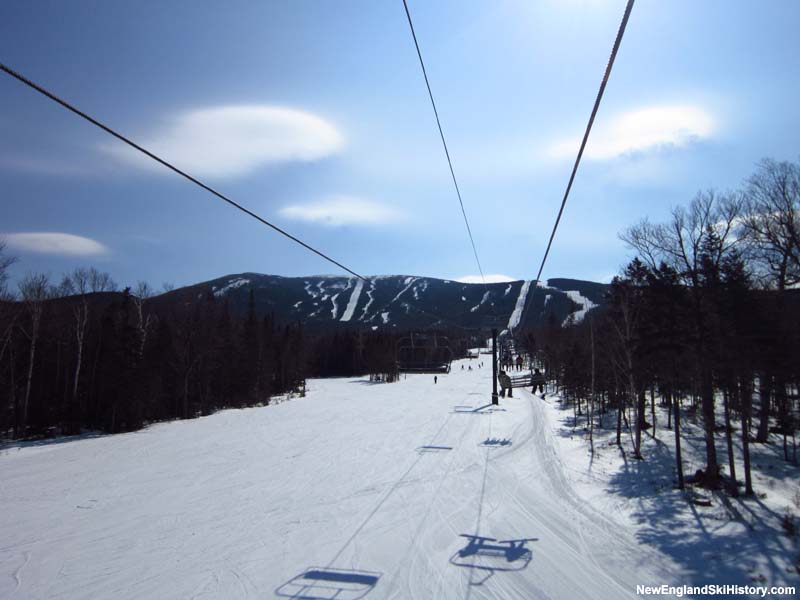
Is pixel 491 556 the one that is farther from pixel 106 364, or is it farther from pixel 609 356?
pixel 106 364

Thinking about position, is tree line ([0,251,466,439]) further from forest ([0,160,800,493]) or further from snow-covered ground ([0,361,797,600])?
snow-covered ground ([0,361,797,600])

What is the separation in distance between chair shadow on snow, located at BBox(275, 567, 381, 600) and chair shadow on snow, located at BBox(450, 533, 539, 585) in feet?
6.58

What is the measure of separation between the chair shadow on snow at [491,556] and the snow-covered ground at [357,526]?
48 millimetres

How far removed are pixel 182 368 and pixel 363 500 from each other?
40530 millimetres

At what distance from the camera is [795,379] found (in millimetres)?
18484

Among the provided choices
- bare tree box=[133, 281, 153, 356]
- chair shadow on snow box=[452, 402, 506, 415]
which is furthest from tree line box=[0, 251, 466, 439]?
chair shadow on snow box=[452, 402, 506, 415]

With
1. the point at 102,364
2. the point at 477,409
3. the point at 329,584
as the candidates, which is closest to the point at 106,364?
the point at 102,364

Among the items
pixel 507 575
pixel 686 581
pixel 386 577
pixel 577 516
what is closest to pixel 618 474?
pixel 577 516

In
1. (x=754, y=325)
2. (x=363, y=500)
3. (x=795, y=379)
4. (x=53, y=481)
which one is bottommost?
(x=53, y=481)

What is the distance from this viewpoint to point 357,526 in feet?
39.0

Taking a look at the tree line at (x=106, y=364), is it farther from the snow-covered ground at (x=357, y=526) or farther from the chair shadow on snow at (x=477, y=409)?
the chair shadow on snow at (x=477, y=409)

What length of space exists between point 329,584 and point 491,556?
3.64 metres

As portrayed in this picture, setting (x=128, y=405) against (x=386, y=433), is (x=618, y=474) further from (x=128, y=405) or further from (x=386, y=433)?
(x=128, y=405)

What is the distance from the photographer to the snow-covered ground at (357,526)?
353 inches
